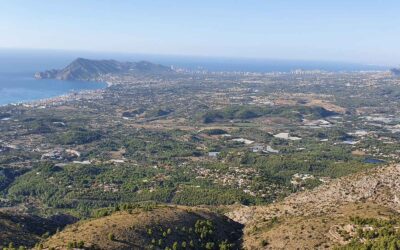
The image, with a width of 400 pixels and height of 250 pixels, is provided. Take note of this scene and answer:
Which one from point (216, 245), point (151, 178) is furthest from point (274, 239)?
point (151, 178)

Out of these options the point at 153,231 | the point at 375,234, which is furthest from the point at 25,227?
the point at 375,234

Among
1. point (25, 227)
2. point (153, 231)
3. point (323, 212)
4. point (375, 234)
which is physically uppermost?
point (375, 234)

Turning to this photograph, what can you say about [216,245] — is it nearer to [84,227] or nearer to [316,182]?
[84,227]

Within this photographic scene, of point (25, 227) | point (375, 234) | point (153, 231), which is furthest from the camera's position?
point (25, 227)

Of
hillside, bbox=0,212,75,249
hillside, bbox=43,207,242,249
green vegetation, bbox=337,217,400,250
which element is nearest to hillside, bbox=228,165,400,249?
green vegetation, bbox=337,217,400,250

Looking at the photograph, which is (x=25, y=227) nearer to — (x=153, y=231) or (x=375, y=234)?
(x=153, y=231)
